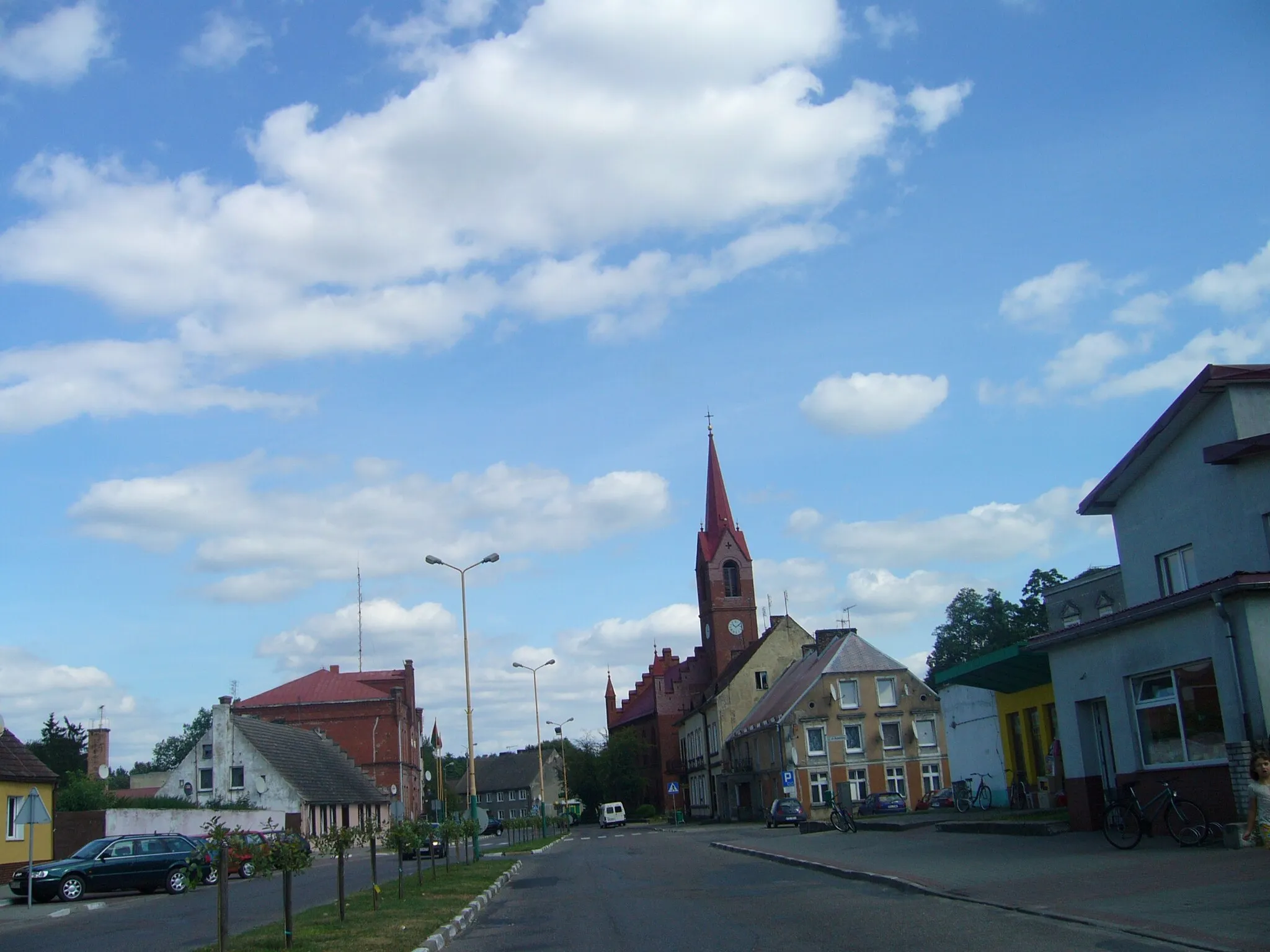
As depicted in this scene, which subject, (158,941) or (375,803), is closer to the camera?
(158,941)

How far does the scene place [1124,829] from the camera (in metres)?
16.8

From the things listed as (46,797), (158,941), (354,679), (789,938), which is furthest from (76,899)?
(354,679)

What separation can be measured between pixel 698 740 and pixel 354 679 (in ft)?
90.4

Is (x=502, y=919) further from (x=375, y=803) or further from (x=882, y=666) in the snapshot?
(x=375, y=803)

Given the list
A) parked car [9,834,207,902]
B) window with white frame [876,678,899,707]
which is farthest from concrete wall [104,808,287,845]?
window with white frame [876,678,899,707]

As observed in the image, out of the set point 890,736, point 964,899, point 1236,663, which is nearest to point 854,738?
point 890,736

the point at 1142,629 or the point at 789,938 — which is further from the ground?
the point at 1142,629

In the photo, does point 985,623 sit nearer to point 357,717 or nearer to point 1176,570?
point 357,717

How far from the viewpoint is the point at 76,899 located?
89.5ft

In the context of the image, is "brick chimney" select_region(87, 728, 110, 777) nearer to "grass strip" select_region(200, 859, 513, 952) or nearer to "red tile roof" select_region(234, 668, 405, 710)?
"red tile roof" select_region(234, 668, 405, 710)

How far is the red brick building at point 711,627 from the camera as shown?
90.3 meters

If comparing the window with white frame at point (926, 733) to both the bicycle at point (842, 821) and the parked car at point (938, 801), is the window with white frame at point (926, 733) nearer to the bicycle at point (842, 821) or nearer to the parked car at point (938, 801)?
the parked car at point (938, 801)

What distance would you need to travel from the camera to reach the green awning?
25.1m

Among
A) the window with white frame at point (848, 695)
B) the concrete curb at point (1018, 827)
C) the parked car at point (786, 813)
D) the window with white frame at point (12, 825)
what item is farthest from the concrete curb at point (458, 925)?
the window with white frame at point (848, 695)
